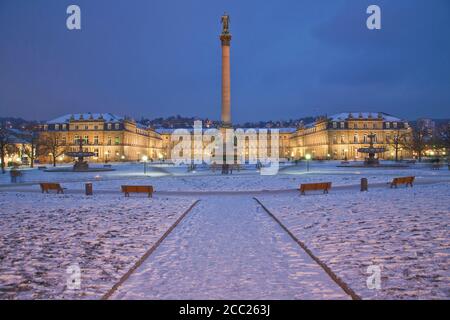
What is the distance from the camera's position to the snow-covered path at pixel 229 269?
739 centimetres

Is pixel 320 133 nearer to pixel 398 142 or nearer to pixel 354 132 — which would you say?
pixel 354 132

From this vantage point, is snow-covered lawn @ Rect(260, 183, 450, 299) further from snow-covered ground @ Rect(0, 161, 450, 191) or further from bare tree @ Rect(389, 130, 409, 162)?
bare tree @ Rect(389, 130, 409, 162)

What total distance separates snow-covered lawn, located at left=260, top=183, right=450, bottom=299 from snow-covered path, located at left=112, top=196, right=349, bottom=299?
0.68 meters

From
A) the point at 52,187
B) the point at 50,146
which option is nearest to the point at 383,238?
the point at 52,187

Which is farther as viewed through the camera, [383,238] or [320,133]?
[320,133]

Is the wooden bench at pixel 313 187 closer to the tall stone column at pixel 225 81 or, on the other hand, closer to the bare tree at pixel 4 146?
the tall stone column at pixel 225 81

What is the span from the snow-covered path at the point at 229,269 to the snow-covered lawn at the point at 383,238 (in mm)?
681

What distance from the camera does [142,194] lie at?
23.9 metres

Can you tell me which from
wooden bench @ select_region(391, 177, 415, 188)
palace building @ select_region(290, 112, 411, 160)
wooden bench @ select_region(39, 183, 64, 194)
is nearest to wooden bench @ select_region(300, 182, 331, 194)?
wooden bench @ select_region(391, 177, 415, 188)

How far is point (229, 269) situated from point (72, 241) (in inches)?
201

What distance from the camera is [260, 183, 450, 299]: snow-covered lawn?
757 centimetres

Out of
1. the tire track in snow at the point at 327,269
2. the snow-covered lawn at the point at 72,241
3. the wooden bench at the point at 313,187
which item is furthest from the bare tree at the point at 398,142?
the tire track in snow at the point at 327,269

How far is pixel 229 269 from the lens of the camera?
8.74 metres
